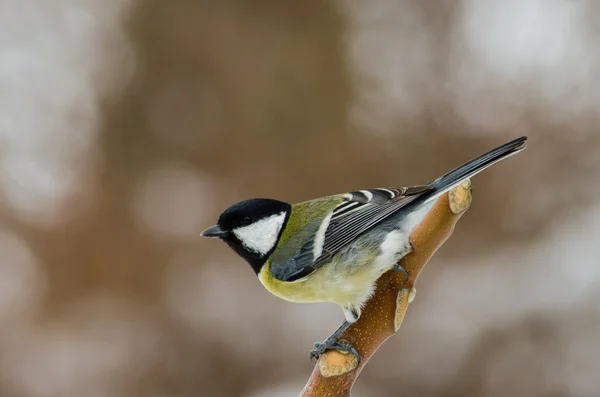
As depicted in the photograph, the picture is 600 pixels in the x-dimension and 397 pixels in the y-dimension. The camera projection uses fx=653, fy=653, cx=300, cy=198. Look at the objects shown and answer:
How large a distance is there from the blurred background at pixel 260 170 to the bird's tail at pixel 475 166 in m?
1.36

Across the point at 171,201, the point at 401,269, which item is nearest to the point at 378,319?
the point at 401,269

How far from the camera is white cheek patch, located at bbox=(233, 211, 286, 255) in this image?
0.84m

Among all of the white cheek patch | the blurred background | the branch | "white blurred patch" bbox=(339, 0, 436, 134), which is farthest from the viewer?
"white blurred patch" bbox=(339, 0, 436, 134)

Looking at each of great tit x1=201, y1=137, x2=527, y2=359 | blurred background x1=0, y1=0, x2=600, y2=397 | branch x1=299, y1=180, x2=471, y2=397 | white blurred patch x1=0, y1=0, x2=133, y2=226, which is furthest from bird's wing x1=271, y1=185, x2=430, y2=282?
white blurred patch x1=0, y1=0, x2=133, y2=226

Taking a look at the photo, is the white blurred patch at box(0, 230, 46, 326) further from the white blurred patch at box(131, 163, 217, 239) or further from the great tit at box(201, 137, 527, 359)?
the great tit at box(201, 137, 527, 359)

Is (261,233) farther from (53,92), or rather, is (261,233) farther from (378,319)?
(53,92)

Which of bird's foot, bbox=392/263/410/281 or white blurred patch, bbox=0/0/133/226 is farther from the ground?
white blurred patch, bbox=0/0/133/226

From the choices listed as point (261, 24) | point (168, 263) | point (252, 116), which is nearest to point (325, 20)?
point (261, 24)

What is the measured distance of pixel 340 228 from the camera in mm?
938

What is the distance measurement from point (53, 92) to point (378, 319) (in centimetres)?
183

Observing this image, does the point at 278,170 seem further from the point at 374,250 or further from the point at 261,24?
the point at 374,250

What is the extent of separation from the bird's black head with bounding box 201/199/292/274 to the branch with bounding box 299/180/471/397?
17 cm

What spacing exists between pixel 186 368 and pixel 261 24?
1.22 m

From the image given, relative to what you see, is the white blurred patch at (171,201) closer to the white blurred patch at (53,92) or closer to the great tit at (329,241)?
the white blurred patch at (53,92)
